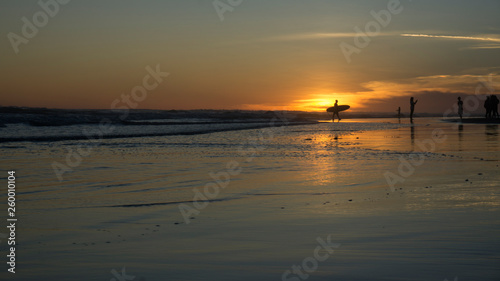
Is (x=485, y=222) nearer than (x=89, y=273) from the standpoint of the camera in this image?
No

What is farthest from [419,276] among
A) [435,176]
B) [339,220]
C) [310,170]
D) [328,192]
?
[310,170]

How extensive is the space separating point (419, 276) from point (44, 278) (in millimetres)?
3209

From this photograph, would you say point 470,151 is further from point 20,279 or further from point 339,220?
point 20,279

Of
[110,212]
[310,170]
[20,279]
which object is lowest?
[20,279]

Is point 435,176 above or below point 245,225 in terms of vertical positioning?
above

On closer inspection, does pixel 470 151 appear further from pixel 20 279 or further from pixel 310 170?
pixel 20 279

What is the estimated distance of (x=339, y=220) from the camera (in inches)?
233

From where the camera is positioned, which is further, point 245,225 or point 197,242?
point 245,225

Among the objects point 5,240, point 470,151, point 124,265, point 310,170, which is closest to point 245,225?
point 124,265

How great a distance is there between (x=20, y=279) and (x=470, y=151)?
545 inches

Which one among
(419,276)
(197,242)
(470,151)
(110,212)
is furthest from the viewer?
(470,151)

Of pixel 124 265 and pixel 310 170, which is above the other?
pixel 310 170

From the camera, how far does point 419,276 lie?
12.9 feet

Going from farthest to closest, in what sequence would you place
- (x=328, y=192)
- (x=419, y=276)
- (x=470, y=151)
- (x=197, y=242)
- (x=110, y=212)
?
(x=470, y=151) → (x=328, y=192) → (x=110, y=212) → (x=197, y=242) → (x=419, y=276)
